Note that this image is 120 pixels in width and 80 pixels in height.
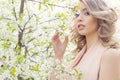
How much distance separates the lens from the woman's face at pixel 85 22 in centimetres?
250

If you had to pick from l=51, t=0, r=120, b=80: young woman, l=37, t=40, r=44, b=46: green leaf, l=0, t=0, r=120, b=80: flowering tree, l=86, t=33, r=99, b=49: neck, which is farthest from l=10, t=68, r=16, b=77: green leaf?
l=37, t=40, r=44, b=46: green leaf

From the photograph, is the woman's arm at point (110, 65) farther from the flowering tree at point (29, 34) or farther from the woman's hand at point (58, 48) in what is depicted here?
the flowering tree at point (29, 34)

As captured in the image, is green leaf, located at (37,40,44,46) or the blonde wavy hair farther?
green leaf, located at (37,40,44,46)

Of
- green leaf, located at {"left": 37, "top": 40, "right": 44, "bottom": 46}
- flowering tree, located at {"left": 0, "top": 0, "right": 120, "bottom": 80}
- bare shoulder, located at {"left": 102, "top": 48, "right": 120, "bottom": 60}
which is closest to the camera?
bare shoulder, located at {"left": 102, "top": 48, "right": 120, "bottom": 60}

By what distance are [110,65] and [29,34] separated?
4.21 ft

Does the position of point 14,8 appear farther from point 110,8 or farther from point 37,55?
point 110,8

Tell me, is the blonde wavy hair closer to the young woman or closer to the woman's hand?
the young woman

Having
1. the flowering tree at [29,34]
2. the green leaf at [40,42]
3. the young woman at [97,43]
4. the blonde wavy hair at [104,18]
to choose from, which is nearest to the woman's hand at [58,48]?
the young woman at [97,43]

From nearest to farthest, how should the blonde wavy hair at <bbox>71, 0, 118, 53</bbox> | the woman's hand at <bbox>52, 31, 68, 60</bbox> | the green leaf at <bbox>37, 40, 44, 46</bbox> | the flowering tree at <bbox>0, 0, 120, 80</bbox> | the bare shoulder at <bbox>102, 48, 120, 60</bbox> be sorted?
the bare shoulder at <bbox>102, 48, 120, 60</bbox> < the blonde wavy hair at <bbox>71, 0, 118, 53</bbox> < the woman's hand at <bbox>52, 31, 68, 60</bbox> < the flowering tree at <bbox>0, 0, 120, 80</bbox> < the green leaf at <bbox>37, 40, 44, 46</bbox>

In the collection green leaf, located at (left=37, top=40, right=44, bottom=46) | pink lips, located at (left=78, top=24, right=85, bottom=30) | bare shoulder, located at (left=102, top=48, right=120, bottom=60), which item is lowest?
green leaf, located at (left=37, top=40, right=44, bottom=46)

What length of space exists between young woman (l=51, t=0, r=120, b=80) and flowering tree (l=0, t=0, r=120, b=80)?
317mm

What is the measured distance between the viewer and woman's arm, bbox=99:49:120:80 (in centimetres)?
231

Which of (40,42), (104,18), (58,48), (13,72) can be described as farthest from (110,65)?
(40,42)

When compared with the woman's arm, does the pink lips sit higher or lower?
higher
